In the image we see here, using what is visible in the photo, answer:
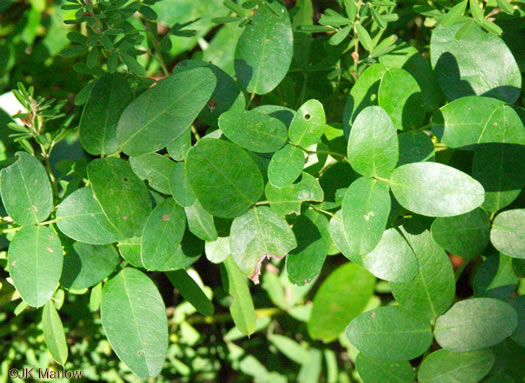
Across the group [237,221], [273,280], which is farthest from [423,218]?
[273,280]

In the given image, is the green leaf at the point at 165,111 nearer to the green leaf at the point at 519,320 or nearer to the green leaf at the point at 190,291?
the green leaf at the point at 190,291

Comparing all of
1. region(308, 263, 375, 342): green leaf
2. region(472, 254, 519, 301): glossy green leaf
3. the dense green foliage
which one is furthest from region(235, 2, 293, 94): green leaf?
region(308, 263, 375, 342): green leaf

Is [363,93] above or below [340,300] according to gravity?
above

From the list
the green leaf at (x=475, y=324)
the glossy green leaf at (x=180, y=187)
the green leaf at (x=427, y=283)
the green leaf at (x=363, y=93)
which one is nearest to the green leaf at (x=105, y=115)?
the glossy green leaf at (x=180, y=187)

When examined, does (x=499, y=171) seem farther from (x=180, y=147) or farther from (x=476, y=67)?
(x=180, y=147)

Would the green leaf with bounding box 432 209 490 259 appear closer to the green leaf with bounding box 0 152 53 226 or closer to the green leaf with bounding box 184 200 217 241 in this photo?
the green leaf with bounding box 184 200 217 241

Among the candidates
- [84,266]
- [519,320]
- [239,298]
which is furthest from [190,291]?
[519,320]
